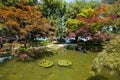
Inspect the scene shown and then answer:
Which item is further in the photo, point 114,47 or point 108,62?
point 114,47

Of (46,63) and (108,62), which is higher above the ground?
(108,62)

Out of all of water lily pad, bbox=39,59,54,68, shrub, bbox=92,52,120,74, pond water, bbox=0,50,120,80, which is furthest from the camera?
water lily pad, bbox=39,59,54,68

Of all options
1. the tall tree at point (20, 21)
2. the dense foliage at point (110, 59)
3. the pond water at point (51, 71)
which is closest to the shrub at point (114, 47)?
the dense foliage at point (110, 59)

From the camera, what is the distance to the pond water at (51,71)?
406 inches

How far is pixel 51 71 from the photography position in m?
11.3

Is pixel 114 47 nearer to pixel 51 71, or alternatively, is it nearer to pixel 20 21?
pixel 51 71

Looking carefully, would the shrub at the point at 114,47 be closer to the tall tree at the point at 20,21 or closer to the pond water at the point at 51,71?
the pond water at the point at 51,71

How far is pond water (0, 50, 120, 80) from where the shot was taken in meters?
10.3

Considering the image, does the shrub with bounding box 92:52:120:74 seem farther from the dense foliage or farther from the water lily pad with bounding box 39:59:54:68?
the water lily pad with bounding box 39:59:54:68

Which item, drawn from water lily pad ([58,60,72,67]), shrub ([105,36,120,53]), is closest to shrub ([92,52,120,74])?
shrub ([105,36,120,53])

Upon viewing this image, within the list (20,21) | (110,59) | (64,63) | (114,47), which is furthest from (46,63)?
(110,59)

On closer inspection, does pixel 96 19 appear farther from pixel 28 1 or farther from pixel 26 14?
pixel 28 1

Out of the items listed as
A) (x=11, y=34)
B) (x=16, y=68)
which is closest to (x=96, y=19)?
(x=11, y=34)

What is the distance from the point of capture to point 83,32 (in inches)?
669
